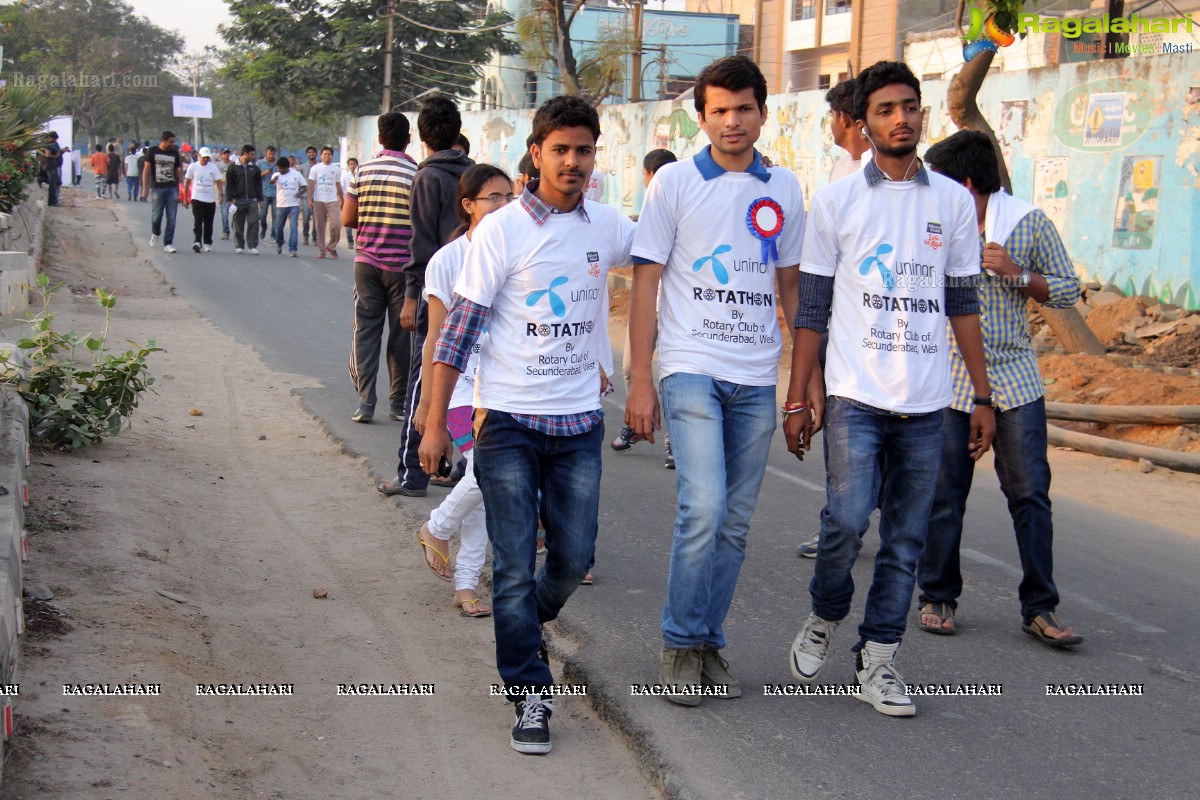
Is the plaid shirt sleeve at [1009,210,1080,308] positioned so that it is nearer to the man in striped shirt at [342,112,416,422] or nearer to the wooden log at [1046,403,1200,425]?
the man in striped shirt at [342,112,416,422]

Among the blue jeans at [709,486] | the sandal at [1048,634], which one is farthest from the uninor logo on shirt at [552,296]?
the sandal at [1048,634]

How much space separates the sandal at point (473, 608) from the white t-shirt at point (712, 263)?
5.34 feet

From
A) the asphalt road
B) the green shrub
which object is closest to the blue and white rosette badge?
the asphalt road

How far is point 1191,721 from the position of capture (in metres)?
4.16

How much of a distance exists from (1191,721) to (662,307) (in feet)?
7.33

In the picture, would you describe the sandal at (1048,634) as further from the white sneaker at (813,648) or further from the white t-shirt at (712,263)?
the white t-shirt at (712,263)

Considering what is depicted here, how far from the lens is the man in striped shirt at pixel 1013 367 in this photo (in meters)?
4.64

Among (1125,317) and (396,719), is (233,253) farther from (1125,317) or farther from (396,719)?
(396,719)

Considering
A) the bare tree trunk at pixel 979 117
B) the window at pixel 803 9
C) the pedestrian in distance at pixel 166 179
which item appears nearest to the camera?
the bare tree trunk at pixel 979 117

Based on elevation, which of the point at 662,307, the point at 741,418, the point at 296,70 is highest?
the point at 296,70

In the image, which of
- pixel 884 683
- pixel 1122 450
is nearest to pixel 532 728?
pixel 884 683

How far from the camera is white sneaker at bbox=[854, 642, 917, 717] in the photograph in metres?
4.09

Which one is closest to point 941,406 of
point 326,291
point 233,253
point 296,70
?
point 326,291

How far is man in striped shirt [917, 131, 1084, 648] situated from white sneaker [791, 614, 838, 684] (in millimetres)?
904
